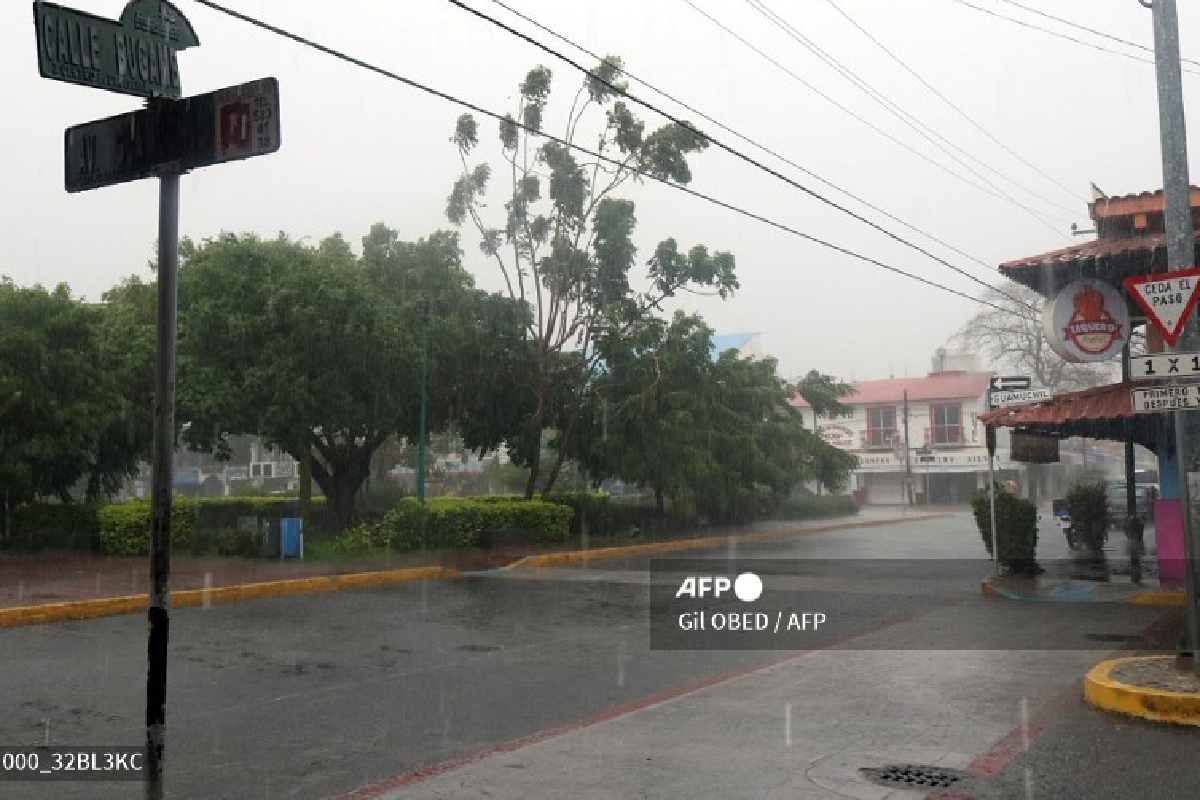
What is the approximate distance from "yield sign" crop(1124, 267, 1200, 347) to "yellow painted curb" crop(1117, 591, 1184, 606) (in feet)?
24.2

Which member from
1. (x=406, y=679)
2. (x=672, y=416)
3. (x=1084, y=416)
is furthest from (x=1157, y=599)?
(x=672, y=416)

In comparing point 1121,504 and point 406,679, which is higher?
point 1121,504

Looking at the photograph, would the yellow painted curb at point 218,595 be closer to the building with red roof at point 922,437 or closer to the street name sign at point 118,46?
the street name sign at point 118,46

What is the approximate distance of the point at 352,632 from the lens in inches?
507

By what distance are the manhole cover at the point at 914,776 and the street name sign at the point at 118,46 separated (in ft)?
17.5

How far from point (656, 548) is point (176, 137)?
2416cm

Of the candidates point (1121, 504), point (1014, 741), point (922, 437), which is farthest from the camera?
point (922, 437)

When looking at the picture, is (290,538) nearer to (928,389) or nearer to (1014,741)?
(1014,741)

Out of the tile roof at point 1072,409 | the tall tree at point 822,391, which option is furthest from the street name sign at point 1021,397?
the tall tree at point 822,391

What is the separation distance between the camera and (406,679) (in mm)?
9969

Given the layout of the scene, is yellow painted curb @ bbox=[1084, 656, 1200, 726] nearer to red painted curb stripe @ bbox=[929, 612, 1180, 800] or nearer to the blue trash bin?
red painted curb stripe @ bbox=[929, 612, 1180, 800]

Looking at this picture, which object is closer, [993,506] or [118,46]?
[118,46]

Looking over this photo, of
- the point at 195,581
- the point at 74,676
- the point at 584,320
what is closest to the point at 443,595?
the point at 195,581

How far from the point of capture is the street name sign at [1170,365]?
28.8 ft
